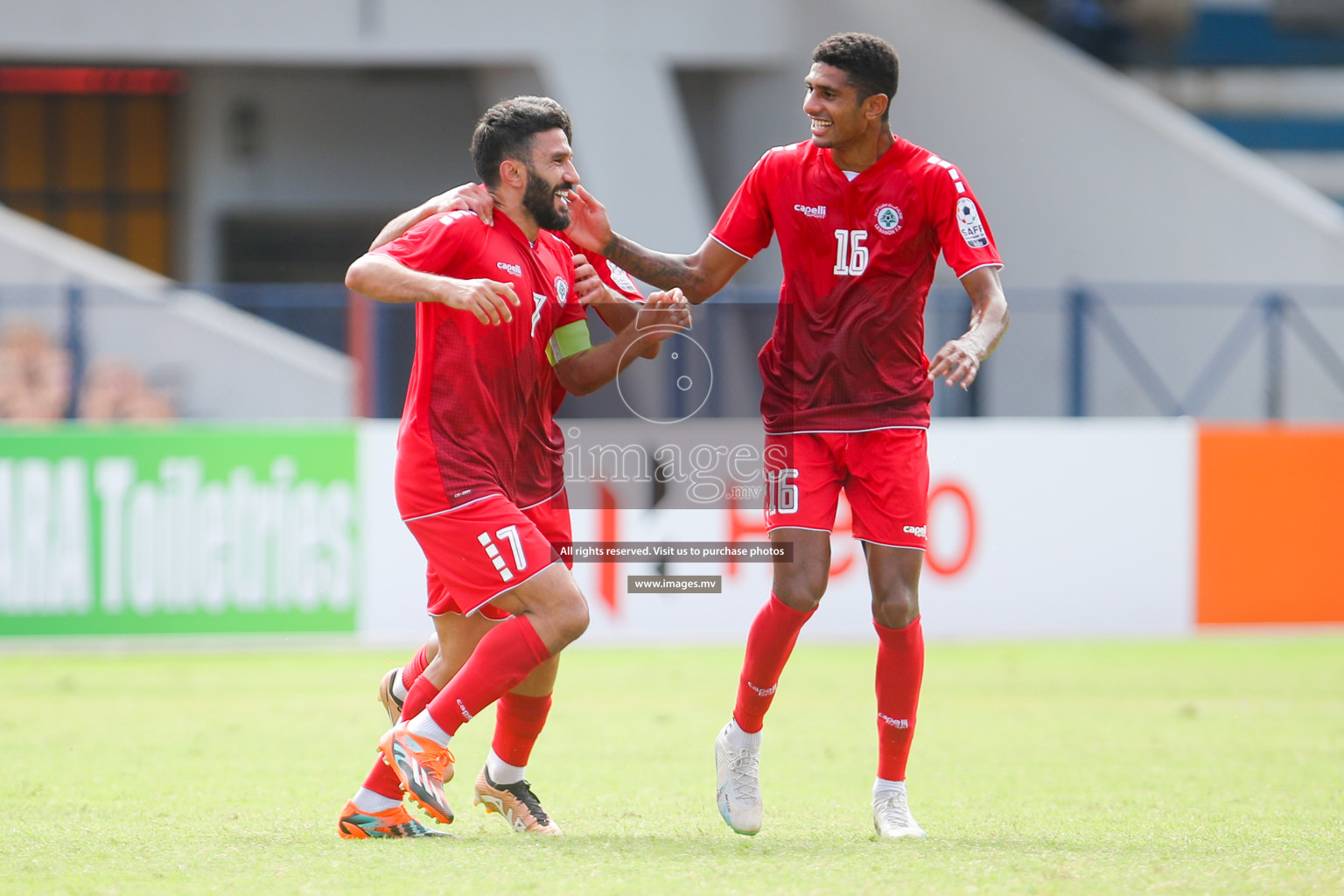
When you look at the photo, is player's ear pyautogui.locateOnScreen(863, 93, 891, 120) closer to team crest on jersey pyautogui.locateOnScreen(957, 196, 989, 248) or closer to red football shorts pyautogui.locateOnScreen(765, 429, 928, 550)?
team crest on jersey pyautogui.locateOnScreen(957, 196, 989, 248)

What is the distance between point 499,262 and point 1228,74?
16397 mm

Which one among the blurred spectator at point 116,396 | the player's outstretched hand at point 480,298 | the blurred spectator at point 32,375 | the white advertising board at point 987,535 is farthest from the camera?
the blurred spectator at point 116,396

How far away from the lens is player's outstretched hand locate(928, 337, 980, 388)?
174 inches

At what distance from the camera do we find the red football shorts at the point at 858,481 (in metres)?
4.75

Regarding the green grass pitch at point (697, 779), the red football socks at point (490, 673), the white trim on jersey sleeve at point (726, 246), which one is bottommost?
the green grass pitch at point (697, 779)

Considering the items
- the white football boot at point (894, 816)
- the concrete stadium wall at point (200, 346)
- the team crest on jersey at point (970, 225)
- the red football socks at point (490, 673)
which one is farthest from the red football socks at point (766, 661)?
the concrete stadium wall at point (200, 346)

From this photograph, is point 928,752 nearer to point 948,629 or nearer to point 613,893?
point 613,893

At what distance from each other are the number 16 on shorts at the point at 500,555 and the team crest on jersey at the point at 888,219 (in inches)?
56.9

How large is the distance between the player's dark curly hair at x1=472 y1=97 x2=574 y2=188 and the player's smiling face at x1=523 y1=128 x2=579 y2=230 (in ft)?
0.07

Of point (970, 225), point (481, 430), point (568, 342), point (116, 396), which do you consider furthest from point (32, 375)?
point (970, 225)

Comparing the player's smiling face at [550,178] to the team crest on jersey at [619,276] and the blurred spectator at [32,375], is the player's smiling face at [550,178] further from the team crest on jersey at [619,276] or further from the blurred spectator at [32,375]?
the blurred spectator at [32,375]

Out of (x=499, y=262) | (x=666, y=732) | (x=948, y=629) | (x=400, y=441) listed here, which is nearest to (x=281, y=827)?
(x=400, y=441)

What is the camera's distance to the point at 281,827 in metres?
4.68

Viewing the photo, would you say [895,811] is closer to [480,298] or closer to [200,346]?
[480,298]
